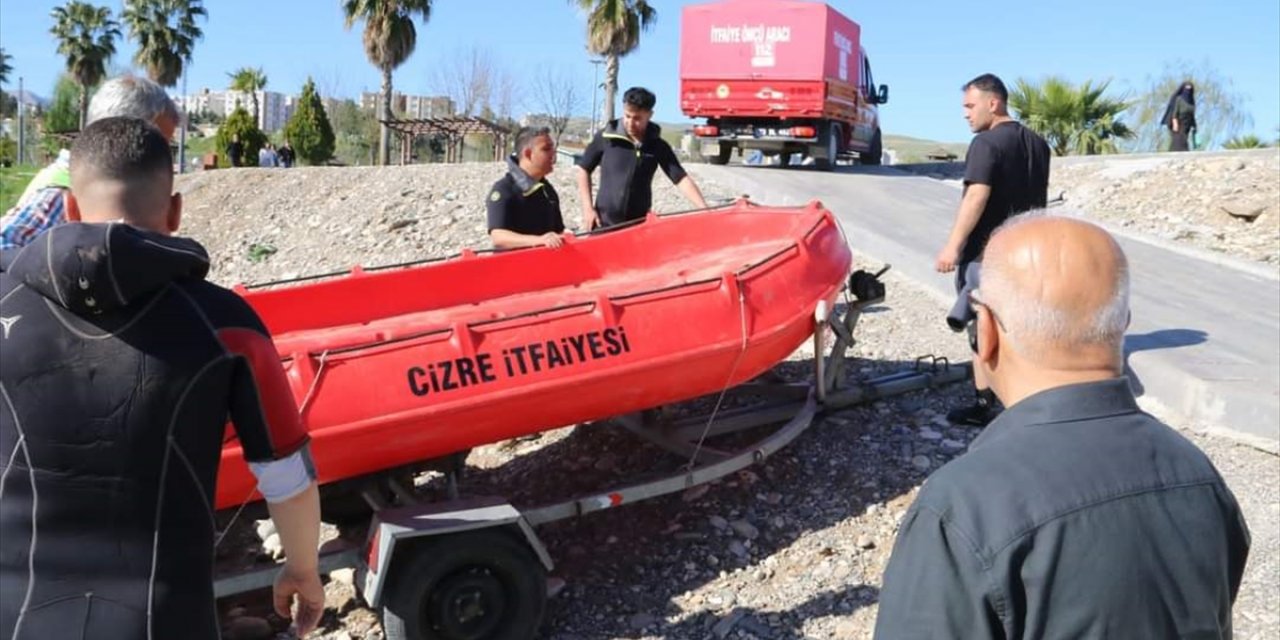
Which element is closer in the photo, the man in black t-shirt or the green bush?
the man in black t-shirt

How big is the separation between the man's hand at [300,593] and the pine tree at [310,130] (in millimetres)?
33970

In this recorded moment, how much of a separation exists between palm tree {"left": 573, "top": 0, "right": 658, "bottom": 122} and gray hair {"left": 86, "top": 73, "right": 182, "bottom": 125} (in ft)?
88.3

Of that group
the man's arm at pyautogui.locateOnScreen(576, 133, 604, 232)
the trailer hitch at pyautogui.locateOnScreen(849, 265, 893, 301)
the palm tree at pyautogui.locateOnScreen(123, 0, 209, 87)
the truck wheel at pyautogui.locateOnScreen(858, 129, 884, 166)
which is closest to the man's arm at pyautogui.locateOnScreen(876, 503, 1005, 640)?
the trailer hitch at pyautogui.locateOnScreen(849, 265, 893, 301)

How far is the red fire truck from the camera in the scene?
Result: 17297 millimetres

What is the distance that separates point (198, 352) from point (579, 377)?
7.78 ft

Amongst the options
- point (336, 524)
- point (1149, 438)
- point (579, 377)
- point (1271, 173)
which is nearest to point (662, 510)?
point (579, 377)

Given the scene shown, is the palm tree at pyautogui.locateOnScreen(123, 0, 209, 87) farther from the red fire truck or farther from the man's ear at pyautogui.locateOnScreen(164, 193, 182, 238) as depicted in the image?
the man's ear at pyautogui.locateOnScreen(164, 193, 182, 238)

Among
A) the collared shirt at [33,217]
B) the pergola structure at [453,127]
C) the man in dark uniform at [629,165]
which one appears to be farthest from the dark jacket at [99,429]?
the pergola structure at [453,127]

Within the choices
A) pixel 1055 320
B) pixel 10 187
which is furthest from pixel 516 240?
pixel 10 187

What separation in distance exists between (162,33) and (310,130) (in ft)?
37.6

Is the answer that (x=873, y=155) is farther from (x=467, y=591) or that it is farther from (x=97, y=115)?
(x=97, y=115)

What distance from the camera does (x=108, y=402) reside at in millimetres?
1742

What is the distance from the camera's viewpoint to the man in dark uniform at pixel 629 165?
19.3 ft

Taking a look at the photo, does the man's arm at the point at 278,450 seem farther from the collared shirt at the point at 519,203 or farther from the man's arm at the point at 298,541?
the collared shirt at the point at 519,203
